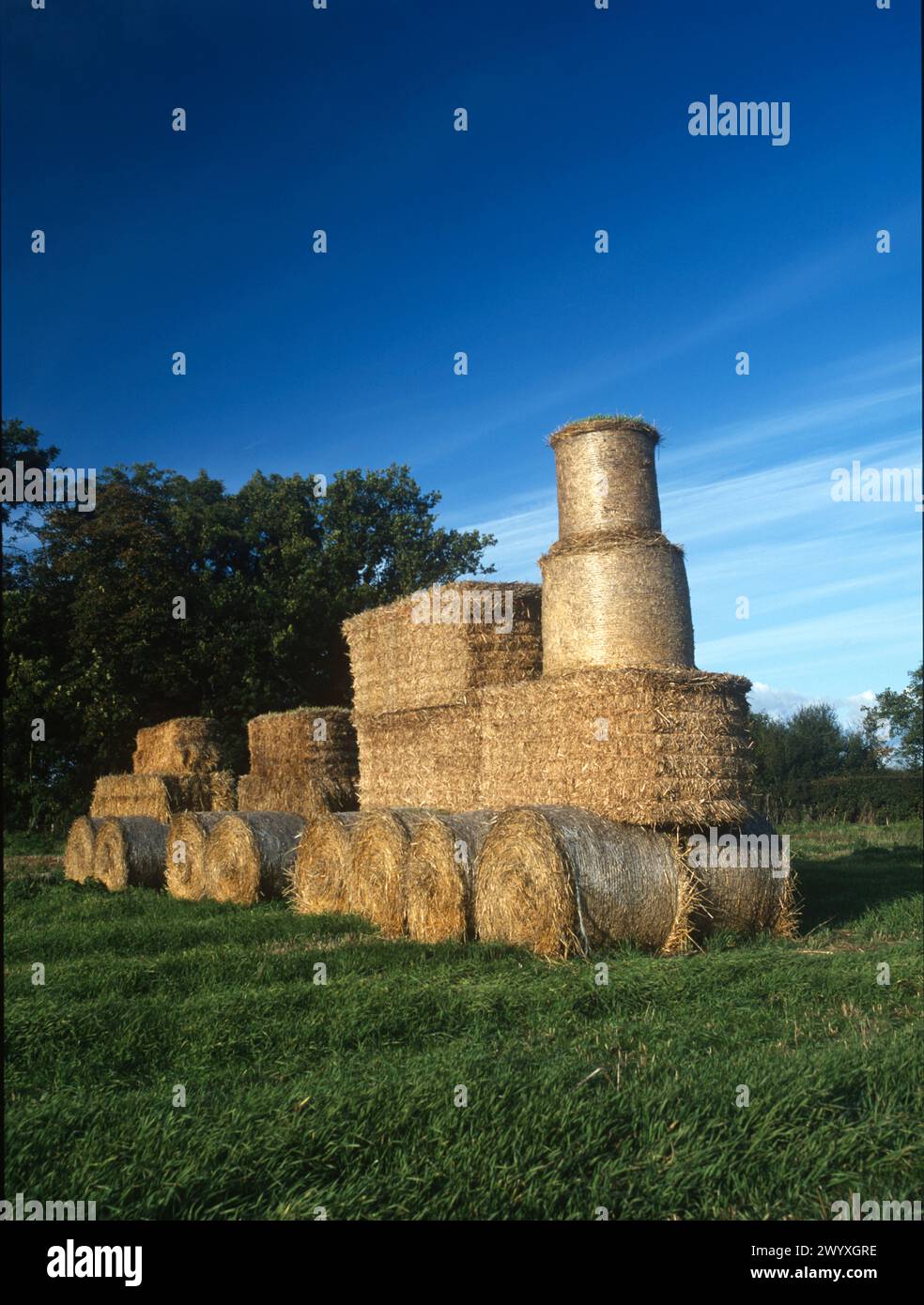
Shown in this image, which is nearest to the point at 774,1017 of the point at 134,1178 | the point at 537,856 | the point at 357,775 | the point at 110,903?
the point at 537,856

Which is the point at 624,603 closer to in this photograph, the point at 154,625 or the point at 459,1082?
the point at 459,1082

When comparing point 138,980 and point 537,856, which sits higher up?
point 537,856

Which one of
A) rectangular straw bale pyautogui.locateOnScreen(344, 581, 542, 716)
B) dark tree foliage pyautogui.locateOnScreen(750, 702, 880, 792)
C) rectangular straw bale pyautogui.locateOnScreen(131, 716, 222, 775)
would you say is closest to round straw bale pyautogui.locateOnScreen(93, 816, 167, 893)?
rectangular straw bale pyautogui.locateOnScreen(131, 716, 222, 775)

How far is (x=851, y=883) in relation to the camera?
13188 millimetres

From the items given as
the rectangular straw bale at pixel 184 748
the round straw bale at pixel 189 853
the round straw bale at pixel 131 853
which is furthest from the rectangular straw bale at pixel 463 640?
the rectangular straw bale at pixel 184 748

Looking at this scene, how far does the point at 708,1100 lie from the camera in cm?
459

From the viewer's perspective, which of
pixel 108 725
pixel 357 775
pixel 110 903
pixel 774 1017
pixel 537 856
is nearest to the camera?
pixel 774 1017

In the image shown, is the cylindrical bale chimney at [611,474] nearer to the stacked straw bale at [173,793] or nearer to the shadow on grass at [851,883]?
the shadow on grass at [851,883]

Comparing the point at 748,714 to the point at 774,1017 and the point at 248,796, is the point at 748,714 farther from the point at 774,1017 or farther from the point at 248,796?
the point at 248,796

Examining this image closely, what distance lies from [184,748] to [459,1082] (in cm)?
1418

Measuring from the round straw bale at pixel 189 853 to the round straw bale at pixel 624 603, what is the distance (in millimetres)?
5388

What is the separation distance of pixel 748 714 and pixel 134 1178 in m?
7.56

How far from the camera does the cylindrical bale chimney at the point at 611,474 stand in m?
11.2

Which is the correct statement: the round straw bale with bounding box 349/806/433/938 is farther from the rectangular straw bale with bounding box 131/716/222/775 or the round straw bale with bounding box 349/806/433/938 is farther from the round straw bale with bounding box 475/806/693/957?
the rectangular straw bale with bounding box 131/716/222/775
